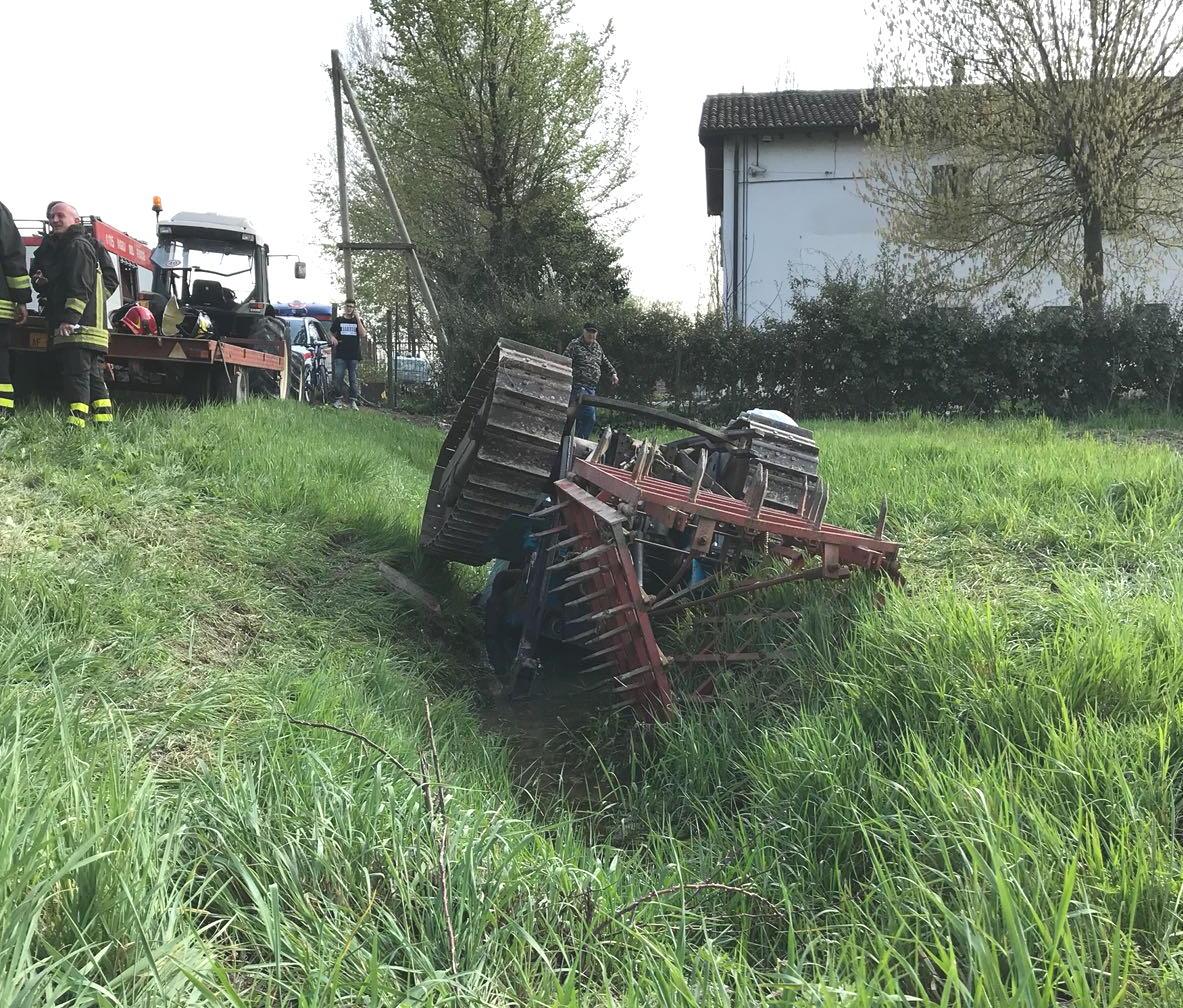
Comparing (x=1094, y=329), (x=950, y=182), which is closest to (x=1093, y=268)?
(x=1094, y=329)

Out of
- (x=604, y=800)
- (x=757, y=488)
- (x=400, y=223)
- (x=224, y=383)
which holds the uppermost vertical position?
(x=400, y=223)

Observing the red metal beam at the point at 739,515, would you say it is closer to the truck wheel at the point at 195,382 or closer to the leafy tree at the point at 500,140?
the truck wheel at the point at 195,382

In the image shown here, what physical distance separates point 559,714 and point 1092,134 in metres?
12.3

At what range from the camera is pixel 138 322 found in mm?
8586

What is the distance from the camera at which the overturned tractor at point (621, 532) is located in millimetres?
3834

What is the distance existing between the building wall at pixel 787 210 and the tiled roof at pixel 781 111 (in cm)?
38

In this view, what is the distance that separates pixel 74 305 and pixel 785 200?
18231 mm

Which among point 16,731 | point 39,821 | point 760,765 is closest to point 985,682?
point 760,765

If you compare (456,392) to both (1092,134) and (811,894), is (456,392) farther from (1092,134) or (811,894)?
(811,894)

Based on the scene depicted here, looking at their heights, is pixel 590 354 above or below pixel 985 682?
above

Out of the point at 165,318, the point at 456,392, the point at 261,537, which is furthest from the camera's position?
the point at 456,392

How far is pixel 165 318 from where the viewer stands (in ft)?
30.8

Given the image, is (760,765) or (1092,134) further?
(1092,134)

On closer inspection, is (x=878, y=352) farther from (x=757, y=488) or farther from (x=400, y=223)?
(x=400, y=223)
